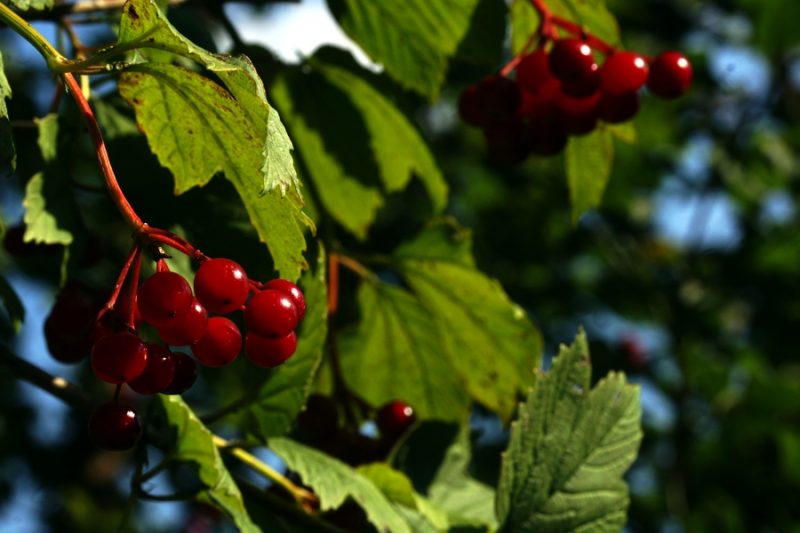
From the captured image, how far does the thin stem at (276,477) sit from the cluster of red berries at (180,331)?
29cm

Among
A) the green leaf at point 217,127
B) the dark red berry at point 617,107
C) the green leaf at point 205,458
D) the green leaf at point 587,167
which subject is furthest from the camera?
the green leaf at point 587,167

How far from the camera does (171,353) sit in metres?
1.29

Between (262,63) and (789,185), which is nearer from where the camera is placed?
(262,63)

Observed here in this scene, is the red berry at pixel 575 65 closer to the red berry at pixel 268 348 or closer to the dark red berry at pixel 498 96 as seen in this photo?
the dark red berry at pixel 498 96

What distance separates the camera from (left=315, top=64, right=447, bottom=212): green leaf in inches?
81.0

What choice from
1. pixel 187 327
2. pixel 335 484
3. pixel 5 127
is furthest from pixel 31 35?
pixel 335 484

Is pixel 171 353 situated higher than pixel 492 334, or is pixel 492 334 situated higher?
pixel 171 353

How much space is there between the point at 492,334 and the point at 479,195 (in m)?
3.10

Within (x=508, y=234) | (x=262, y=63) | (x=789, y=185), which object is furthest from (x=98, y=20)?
(x=789, y=185)

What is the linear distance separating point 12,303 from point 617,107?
1000 millimetres

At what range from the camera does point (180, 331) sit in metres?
1.22

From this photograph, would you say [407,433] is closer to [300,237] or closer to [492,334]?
[492,334]

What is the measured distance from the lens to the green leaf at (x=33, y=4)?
1367mm

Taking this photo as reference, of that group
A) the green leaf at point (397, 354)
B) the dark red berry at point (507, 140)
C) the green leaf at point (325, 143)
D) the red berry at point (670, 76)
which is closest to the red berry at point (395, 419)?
the green leaf at point (397, 354)
